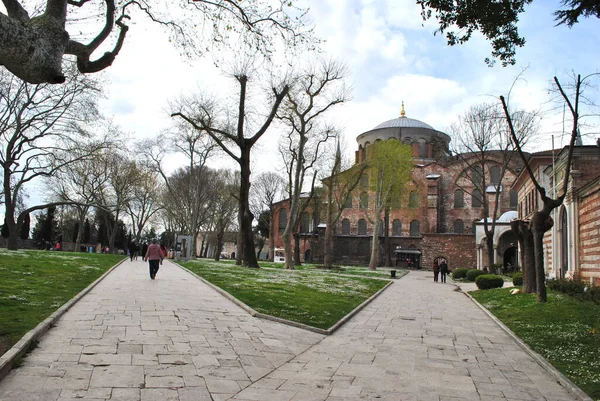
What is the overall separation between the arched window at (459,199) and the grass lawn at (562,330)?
4607 centimetres

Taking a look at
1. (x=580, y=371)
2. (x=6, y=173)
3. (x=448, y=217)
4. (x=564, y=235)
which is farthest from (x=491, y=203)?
(x=580, y=371)

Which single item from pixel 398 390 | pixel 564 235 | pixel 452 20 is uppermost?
pixel 452 20

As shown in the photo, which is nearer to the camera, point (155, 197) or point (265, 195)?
point (155, 197)

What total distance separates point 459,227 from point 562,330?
53228 millimetres

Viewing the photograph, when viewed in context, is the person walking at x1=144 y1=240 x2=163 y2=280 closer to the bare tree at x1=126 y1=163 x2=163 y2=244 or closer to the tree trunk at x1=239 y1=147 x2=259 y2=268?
the tree trunk at x1=239 y1=147 x2=259 y2=268

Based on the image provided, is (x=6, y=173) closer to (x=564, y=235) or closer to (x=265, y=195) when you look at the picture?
(x=564, y=235)

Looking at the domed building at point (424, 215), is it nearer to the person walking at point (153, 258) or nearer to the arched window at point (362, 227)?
the arched window at point (362, 227)

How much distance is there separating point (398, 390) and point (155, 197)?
51.7 metres

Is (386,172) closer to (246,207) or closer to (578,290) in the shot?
(246,207)

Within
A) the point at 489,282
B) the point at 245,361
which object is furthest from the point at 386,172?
the point at 245,361

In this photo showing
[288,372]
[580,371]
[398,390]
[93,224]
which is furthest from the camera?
[93,224]

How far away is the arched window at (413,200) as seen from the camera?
2270 inches

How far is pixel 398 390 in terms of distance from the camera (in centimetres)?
645

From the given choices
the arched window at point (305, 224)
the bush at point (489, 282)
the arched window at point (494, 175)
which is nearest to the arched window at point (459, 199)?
the arched window at point (494, 175)
